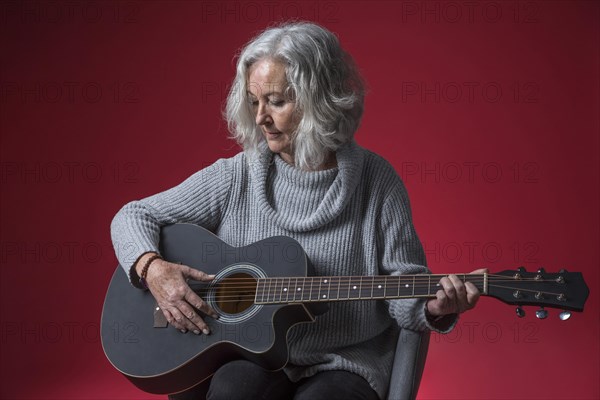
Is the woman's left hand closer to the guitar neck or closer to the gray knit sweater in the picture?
the guitar neck

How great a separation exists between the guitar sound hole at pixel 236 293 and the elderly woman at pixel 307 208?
5 centimetres

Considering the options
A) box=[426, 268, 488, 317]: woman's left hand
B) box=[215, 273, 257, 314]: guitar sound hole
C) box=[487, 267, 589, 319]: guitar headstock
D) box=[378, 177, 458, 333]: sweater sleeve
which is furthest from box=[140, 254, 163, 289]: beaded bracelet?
box=[487, 267, 589, 319]: guitar headstock

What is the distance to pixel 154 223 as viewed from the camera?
2.23m

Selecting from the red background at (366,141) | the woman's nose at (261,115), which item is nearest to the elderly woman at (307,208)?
the woman's nose at (261,115)

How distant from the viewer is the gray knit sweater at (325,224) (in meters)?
2.11

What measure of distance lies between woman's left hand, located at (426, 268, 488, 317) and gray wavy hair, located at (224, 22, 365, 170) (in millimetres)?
512

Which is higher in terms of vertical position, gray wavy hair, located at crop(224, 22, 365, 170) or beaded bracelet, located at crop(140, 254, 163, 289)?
gray wavy hair, located at crop(224, 22, 365, 170)

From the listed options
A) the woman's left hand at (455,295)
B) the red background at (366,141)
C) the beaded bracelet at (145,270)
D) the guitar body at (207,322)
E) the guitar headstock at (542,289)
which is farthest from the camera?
the red background at (366,141)

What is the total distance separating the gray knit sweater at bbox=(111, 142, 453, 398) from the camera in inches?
82.9

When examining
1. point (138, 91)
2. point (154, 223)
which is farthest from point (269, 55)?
point (138, 91)

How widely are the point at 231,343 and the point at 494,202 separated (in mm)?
1761

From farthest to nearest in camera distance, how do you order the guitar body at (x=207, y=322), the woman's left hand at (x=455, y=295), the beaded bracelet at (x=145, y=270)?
the beaded bracelet at (x=145, y=270), the guitar body at (x=207, y=322), the woman's left hand at (x=455, y=295)

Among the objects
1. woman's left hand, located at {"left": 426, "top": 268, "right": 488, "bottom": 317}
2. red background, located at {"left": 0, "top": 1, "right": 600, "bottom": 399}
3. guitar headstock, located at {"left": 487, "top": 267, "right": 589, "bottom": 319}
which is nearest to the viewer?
guitar headstock, located at {"left": 487, "top": 267, "right": 589, "bottom": 319}

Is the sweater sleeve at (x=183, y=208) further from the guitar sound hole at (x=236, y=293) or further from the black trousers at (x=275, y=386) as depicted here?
the black trousers at (x=275, y=386)
